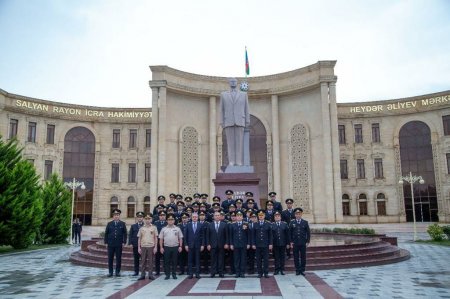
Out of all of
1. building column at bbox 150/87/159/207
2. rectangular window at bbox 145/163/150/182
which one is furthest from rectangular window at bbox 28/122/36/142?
building column at bbox 150/87/159/207

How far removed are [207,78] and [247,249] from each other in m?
25.4

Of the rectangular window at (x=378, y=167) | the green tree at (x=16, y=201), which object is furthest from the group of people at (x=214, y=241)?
the rectangular window at (x=378, y=167)

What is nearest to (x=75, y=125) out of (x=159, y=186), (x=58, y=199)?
(x=159, y=186)

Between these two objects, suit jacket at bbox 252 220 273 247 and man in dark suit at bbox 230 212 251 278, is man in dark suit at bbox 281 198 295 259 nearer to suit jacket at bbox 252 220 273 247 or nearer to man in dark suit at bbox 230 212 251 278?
suit jacket at bbox 252 220 273 247

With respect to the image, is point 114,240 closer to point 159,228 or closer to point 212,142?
point 159,228

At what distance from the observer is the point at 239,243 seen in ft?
32.1

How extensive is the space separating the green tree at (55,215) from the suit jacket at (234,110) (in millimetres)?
11642

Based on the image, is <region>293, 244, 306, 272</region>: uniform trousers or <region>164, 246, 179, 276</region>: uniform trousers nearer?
<region>164, 246, 179, 276</region>: uniform trousers

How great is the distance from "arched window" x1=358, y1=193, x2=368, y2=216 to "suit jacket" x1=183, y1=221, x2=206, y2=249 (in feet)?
95.5

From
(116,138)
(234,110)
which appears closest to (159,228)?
(234,110)

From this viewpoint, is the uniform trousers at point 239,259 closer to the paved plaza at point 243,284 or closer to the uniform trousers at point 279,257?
the paved plaza at point 243,284

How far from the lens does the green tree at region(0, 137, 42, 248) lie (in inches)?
613

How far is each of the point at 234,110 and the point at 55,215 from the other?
40.4 ft

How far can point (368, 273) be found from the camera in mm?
10156
